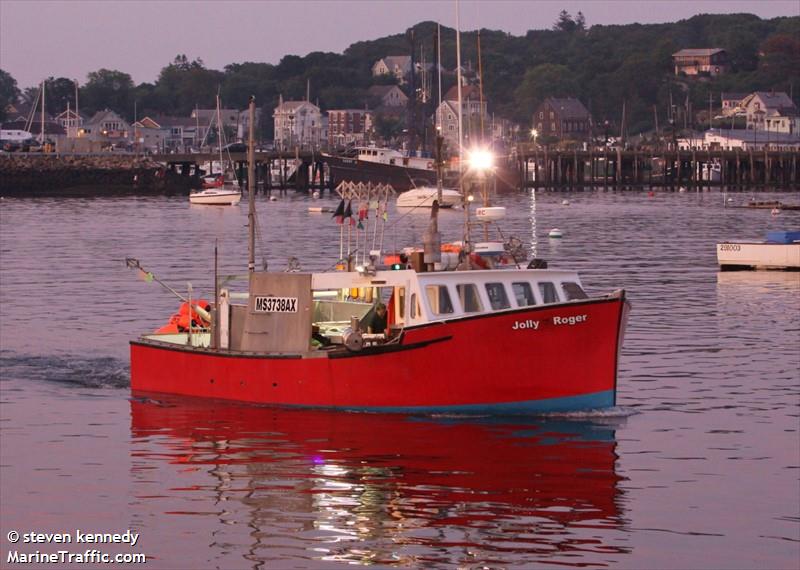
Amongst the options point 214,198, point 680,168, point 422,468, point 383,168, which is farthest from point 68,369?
point 680,168

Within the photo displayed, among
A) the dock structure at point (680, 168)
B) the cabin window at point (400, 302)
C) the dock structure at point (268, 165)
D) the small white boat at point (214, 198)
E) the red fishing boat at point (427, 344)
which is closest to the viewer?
the red fishing boat at point (427, 344)

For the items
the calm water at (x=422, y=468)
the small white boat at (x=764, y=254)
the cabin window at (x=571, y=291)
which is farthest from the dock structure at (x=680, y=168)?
the cabin window at (x=571, y=291)

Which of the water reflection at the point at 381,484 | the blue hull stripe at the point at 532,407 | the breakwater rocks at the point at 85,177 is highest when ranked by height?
the breakwater rocks at the point at 85,177

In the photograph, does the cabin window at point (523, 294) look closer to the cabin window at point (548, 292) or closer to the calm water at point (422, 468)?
the cabin window at point (548, 292)

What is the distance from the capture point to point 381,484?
26.1 metres

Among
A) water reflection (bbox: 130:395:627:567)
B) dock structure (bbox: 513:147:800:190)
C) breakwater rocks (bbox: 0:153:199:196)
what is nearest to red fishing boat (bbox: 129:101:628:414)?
water reflection (bbox: 130:395:627:567)

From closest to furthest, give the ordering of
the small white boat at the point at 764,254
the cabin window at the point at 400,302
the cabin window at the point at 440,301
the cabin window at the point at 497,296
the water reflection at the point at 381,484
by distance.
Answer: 1. the water reflection at the point at 381,484
2. the cabin window at the point at 440,301
3. the cabin window at the point at 497,296
4. the cabin window at the point at 400,302
5. the small white boat at the point at 764,254

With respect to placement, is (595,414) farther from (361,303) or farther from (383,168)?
(383,168)

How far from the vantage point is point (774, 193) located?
497 ft

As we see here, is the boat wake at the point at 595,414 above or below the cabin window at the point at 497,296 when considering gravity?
below

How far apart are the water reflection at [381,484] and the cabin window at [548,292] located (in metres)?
2.39

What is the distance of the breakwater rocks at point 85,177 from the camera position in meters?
160

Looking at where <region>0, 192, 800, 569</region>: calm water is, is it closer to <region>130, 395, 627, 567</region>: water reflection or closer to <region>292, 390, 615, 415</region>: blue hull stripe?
<region>130, 395, 627, 567</region>: water reflection

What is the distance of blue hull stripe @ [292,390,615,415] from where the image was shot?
30.5 metres
